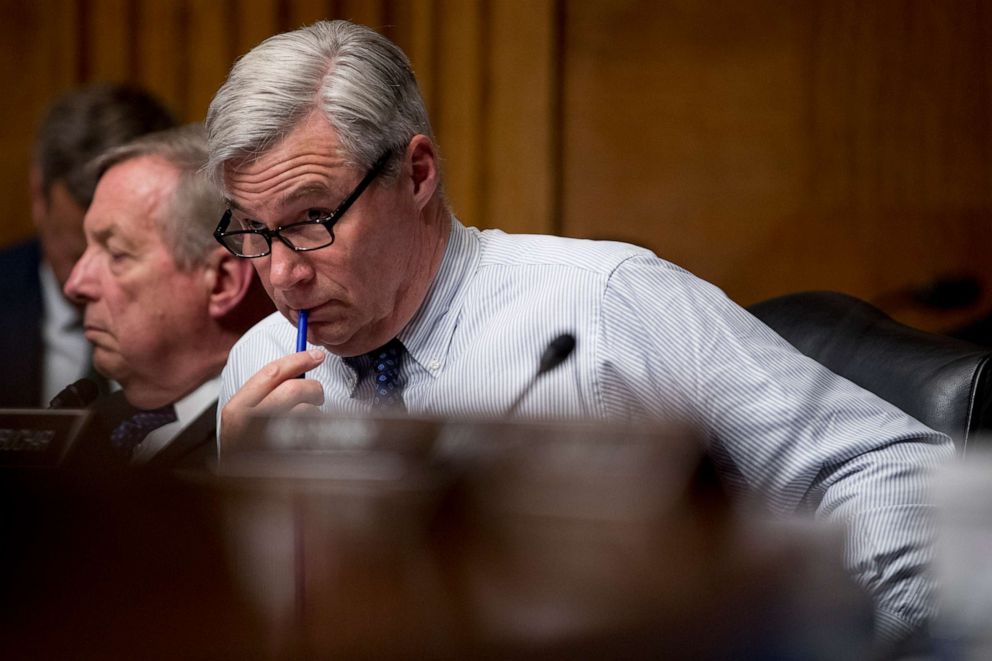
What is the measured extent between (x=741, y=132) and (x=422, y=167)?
109 centimetres

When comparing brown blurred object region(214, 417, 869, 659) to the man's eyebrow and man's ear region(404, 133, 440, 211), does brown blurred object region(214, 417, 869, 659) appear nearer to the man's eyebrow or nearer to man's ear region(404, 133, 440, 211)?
the man's eyebrow

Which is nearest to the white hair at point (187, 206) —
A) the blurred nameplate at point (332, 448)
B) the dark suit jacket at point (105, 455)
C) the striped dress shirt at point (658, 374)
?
the striped dress shirt at point (658, 374)

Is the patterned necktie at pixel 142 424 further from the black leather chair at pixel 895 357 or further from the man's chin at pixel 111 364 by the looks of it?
the black leather chair at pixel 895 357

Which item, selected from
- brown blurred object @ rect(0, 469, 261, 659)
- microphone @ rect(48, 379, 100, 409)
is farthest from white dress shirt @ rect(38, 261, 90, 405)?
brown blurred object @ rect(0, 469, 261, 659)

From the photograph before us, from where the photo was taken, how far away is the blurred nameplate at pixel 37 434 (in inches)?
28.5

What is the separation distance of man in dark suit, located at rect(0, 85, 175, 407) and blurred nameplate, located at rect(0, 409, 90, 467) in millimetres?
1664

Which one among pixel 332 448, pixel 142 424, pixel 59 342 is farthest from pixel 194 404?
pixel 332 448

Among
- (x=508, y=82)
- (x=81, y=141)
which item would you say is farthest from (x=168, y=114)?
(x=508, y=82)

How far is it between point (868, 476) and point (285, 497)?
892 millimetres

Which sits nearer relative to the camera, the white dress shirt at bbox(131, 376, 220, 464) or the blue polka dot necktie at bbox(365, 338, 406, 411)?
the blue polka dot necktie at bbox(365, 338, 406, 411)

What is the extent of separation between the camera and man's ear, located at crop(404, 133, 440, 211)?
4.85ft

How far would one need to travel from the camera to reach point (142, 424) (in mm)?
1828

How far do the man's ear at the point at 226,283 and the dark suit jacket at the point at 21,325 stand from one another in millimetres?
580

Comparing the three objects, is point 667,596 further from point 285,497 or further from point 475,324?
point 475,324
